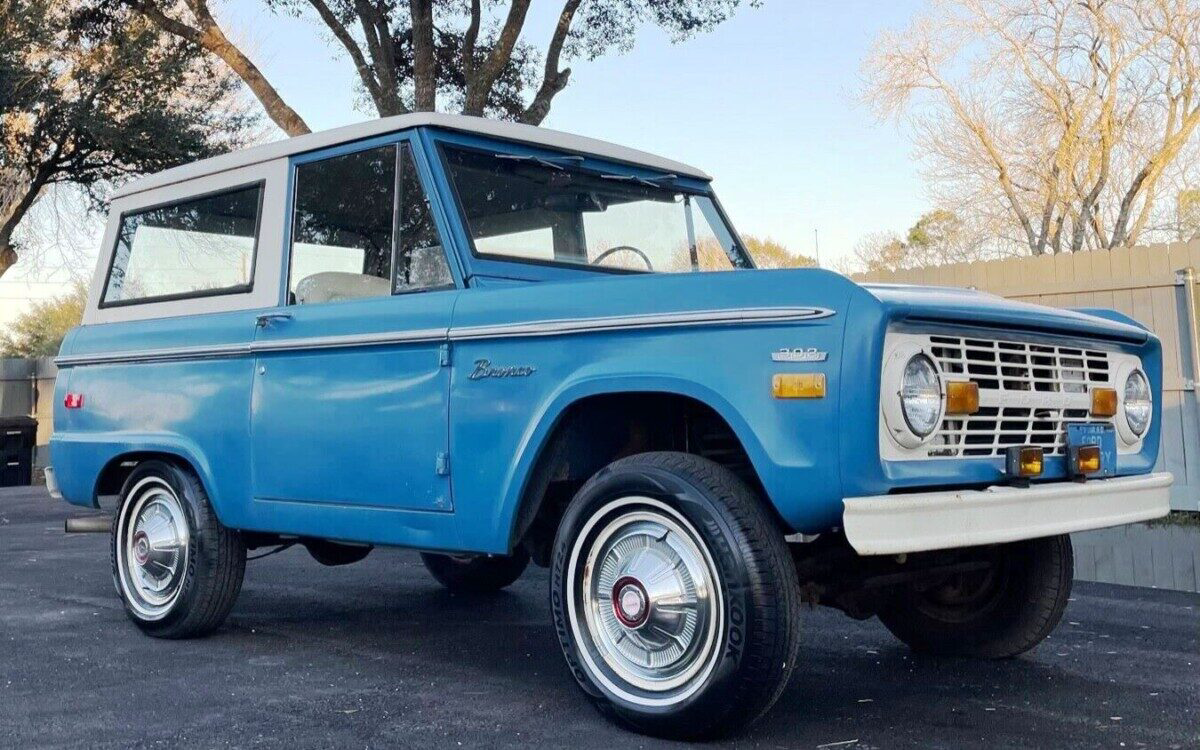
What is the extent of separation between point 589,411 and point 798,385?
0.94 metres

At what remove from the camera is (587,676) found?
407 cm

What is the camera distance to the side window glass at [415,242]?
190 inches

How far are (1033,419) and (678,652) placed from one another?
1.35m

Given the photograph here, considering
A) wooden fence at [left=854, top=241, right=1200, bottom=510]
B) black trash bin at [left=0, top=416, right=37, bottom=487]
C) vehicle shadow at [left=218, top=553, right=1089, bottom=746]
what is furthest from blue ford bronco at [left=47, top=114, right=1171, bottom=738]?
black trash bin at [left=0, top=416, right=37, bottom=487]

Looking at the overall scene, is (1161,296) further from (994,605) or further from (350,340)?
(350,340)

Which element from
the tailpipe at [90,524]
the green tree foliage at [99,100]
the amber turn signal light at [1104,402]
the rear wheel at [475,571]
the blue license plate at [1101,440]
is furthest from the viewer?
the green tree foliage at [99,100]

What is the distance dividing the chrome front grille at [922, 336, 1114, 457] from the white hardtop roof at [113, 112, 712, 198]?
2092 mm

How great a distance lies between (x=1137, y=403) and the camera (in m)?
4.68

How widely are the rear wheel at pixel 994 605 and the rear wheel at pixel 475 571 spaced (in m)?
2.28

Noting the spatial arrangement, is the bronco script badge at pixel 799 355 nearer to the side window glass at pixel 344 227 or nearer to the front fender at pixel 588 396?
the front fender at pixel 588 396

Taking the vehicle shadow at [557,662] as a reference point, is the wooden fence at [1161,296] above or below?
above

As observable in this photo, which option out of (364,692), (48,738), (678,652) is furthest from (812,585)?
(48,738)

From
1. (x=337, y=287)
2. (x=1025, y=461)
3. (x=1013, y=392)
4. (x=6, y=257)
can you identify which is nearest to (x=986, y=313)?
(x=1013, y=392)

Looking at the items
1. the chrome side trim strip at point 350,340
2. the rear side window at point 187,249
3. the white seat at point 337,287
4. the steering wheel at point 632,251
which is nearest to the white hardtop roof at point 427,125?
the rear side window at point 187,249
